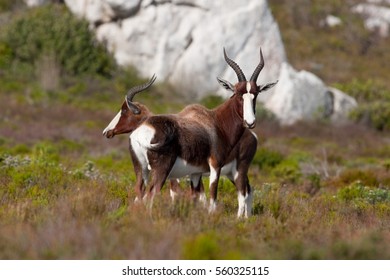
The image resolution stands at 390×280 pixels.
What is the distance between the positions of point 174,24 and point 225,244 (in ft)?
91.5

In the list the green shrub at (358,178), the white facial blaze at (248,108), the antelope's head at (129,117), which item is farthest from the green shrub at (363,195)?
the antelope's head at (129,117)

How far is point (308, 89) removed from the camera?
97.4 ft

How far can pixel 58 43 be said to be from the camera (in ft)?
104

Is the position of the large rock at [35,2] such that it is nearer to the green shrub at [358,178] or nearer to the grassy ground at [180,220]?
the grassy ground at [180,220]

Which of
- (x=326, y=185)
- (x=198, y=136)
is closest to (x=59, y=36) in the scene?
(x=326, y=185)

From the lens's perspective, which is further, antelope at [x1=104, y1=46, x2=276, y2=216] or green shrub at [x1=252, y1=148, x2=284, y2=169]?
green shrub at [x1=252, y1=148, x2=284, y2=169]

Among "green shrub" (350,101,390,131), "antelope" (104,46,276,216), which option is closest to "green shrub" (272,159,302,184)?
"antelope" (104,46,276,216)

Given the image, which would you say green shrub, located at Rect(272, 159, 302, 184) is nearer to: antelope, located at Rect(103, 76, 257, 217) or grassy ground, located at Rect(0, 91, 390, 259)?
grassy ground, located at Rect(0, 91, 390, 259)

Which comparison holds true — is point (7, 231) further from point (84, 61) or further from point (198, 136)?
point (84, 61)

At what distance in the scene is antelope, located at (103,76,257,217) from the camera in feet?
25.4

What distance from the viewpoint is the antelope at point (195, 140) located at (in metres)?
7.03

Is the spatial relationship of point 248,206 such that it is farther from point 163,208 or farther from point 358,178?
point 358,178

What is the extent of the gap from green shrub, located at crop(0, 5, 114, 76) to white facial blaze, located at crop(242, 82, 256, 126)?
24.5 m

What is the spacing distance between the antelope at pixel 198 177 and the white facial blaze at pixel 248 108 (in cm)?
61
